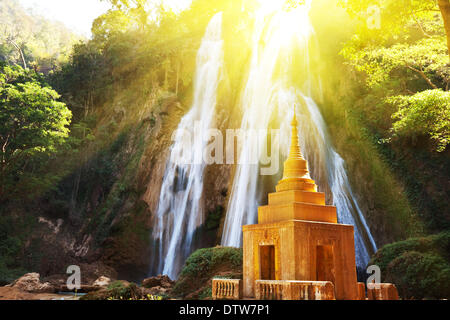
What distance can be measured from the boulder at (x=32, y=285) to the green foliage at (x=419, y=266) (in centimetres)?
1550

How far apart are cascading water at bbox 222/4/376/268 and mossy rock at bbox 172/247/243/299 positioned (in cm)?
520

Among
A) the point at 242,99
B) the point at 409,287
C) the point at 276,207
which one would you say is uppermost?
the point at 242,99

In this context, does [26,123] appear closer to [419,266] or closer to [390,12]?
[390,12]

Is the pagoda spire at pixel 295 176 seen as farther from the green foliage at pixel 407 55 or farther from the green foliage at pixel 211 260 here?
the green foliage at pixel 211 260

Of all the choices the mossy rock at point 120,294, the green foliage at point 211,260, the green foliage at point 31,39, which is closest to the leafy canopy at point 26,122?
the green foliage at point 31,39

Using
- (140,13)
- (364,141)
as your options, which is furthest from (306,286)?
(140,13)

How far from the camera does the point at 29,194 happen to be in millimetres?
29938

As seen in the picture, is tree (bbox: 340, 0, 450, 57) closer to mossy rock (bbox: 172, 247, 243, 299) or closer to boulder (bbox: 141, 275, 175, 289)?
mossy rock (bbox: 172, 247, 243, 299)

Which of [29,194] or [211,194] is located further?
Answer: [29,194]

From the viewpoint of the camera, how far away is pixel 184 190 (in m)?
26.2

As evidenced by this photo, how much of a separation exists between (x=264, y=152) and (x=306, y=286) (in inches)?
664

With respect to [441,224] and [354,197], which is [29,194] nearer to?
[354,197]

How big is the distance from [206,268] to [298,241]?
728 cm

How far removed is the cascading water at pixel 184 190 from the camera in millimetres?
24219
